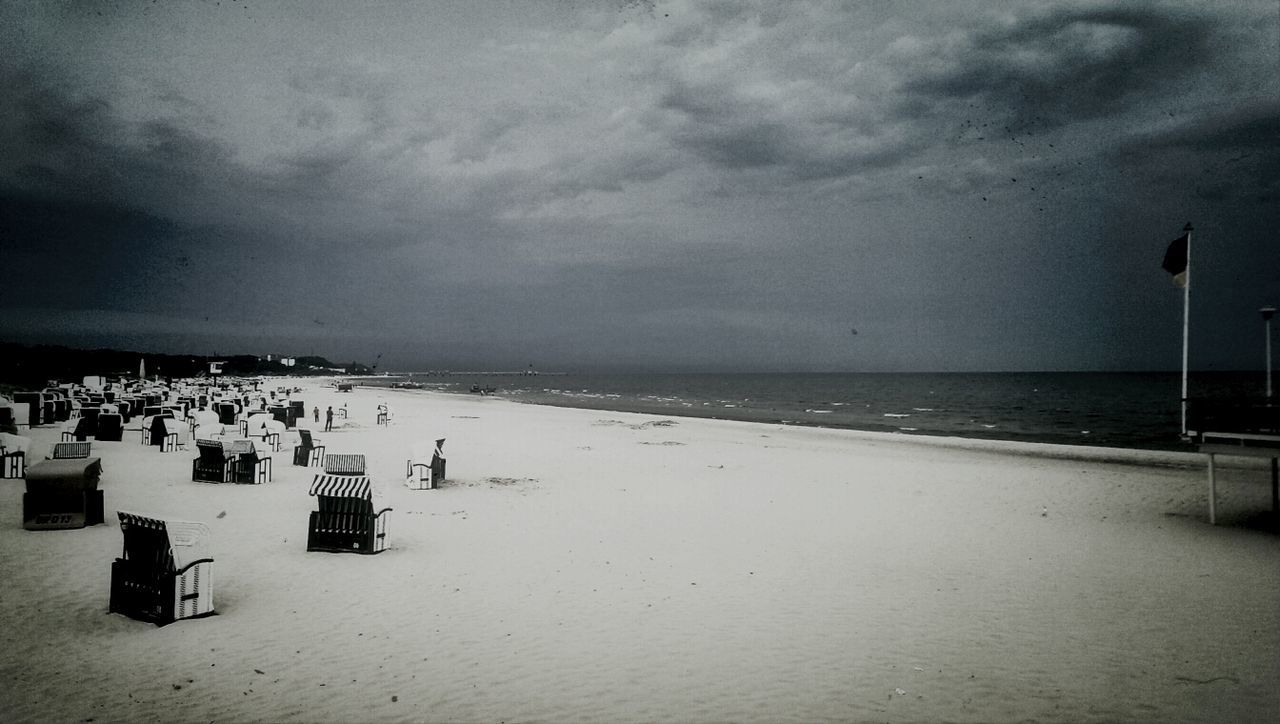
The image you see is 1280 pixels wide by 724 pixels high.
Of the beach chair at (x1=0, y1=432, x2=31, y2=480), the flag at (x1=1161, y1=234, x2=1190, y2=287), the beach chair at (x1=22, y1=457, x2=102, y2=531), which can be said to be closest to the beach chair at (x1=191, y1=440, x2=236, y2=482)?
the beach chair at (x1=0, y1=432, x2=31, y2=480)

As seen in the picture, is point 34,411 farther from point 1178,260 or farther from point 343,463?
point 1178,260

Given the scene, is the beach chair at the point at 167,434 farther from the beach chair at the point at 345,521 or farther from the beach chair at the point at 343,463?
the beach chair at the point at 345,521

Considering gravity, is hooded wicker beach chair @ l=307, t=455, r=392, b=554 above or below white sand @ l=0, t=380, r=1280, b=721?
above

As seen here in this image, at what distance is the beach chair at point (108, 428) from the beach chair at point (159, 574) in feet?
60.8

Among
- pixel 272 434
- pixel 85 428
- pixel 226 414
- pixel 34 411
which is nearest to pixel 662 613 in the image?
pixel 272 434

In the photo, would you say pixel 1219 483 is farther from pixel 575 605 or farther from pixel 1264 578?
pixel 575 605

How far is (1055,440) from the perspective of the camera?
3622cm

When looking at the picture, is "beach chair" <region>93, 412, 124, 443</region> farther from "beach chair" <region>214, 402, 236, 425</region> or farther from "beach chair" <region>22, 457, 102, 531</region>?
"beach chair" <region>22, 457, 102, 531</region>

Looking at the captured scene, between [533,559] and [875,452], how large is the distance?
20.7 meters

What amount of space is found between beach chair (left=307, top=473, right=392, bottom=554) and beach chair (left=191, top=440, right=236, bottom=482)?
6.74 metres

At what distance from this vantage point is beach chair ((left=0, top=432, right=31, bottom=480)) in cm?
1463

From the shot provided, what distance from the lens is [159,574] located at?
707 cm

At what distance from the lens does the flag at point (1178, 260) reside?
61.2ft

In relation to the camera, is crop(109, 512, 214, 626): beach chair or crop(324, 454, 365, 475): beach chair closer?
crop(109, 512, 214, 626): beach chair
